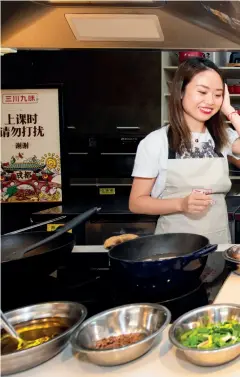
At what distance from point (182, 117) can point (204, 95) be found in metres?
0.14

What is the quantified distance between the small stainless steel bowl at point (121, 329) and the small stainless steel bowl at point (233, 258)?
416 millimetres

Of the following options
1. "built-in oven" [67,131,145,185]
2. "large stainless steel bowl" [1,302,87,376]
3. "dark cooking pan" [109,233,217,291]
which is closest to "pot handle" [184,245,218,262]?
"dark cooking pan" [109,233,217,291]

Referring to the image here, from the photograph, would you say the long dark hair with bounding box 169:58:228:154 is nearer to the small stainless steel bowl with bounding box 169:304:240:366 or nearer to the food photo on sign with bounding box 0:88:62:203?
the small stainless steel bowl with bounding box 169:304:240:366

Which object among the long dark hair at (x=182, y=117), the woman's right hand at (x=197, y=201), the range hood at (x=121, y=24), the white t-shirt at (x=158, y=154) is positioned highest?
the range hood at (x=121, y=24)

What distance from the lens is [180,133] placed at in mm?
1821

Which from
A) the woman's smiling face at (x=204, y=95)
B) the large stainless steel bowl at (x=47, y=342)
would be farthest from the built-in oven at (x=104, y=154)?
the large stainless steel bowl at (x=47, y=342)

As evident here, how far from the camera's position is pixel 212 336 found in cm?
88

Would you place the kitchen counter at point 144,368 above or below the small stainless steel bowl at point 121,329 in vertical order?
below

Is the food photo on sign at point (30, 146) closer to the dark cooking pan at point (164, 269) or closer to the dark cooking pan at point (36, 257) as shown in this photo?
the dark cooking pan at point (36, 257)

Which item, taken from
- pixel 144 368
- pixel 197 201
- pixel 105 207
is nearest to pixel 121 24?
pixel 197 201

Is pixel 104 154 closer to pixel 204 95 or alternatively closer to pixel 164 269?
pixel 204 95

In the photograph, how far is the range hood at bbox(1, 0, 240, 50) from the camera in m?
1.48

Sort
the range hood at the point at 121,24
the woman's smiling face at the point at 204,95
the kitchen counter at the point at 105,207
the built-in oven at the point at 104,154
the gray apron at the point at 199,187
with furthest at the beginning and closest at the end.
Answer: the built-in oven at the point at 104,154 < the kitchen counter at the point at 105,207 < the gray apron at the point at 199,187 < the woman's smiling face at the point at 204,95 < the range hood at the point at 121,24

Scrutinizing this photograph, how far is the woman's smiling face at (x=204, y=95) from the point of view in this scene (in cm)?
173
